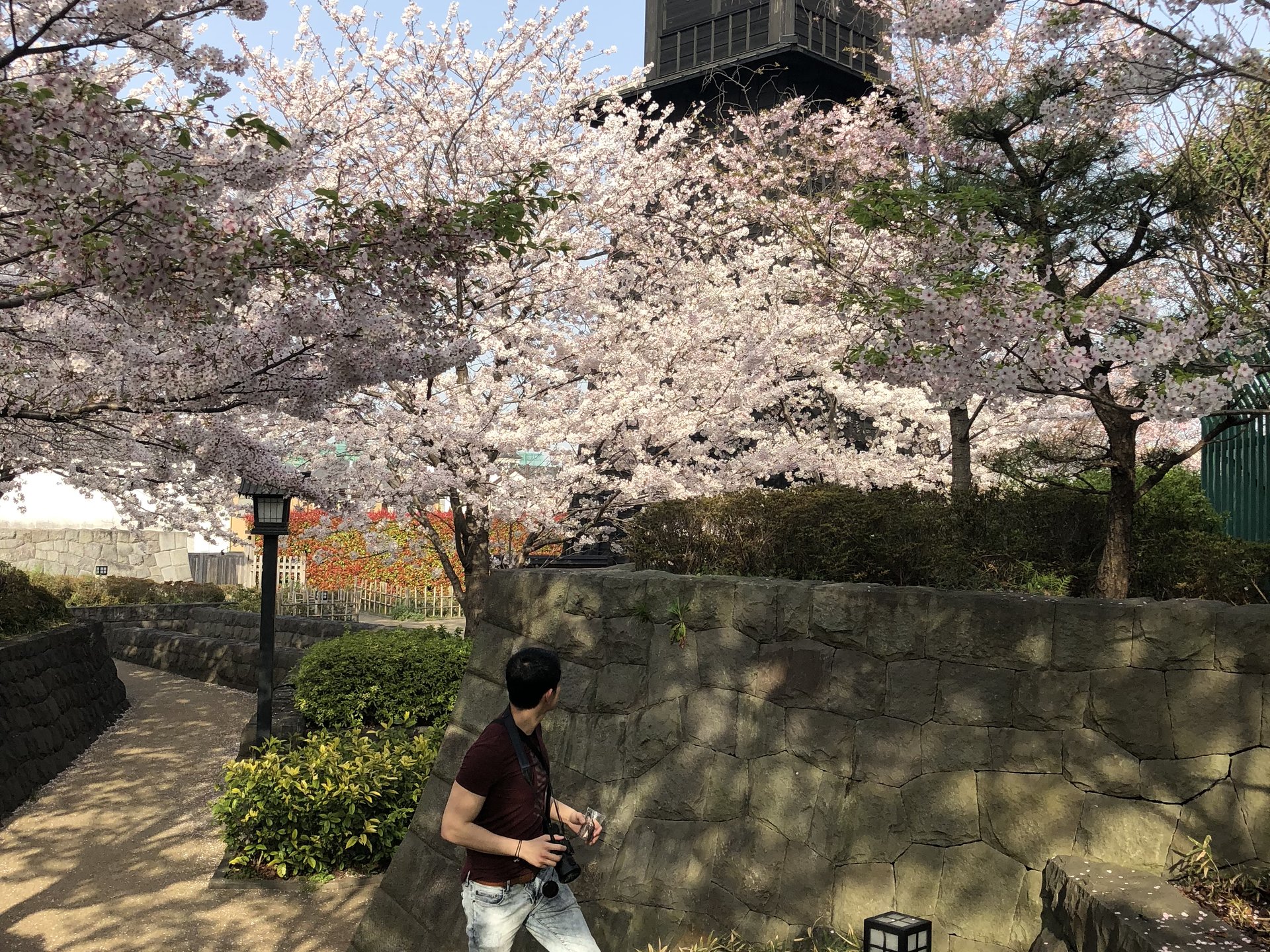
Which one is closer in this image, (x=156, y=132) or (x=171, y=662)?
(x=156, y=132)

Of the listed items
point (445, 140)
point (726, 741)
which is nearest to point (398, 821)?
point (726, 741)

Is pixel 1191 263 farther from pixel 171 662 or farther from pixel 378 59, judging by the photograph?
pixel 171 662

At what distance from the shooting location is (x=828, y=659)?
5449 millimetres

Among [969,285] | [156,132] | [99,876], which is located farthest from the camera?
[99,876]

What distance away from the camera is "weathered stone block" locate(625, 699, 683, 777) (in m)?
5.89

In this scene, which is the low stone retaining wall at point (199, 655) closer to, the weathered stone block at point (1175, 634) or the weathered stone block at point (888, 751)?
the weathered stone block at point (888, 751)

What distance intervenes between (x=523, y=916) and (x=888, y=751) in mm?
2051

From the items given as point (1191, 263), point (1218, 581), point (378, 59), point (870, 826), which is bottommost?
point (870, 826)

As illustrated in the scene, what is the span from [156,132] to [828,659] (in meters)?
4.97

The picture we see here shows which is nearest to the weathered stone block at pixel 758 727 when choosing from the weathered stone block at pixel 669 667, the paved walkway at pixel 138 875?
the weathered stone block at pixel 669 667

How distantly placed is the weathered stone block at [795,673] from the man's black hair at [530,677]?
1913 mm

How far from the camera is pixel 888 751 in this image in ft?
17.0

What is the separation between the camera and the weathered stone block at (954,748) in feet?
16.2

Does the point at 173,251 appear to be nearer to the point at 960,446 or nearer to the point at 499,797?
the point at 499,797
